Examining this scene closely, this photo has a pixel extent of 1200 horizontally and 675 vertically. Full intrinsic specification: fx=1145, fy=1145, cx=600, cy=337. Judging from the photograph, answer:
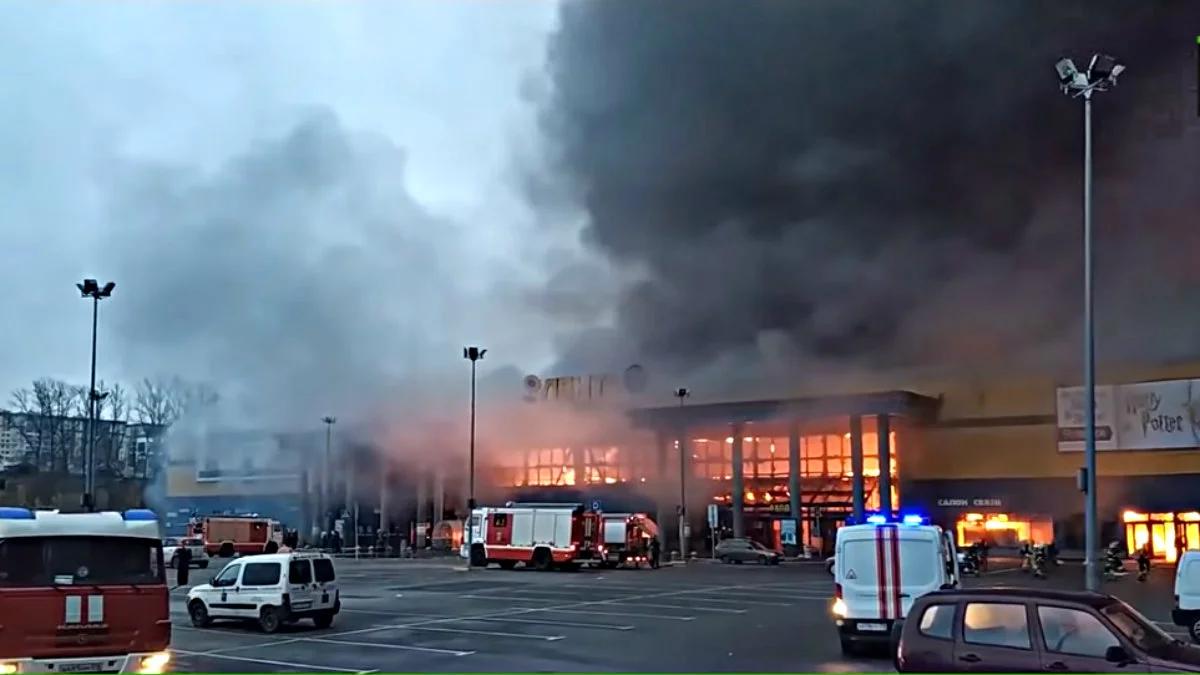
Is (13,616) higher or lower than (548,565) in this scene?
higher

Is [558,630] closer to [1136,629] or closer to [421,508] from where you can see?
[1136,629]

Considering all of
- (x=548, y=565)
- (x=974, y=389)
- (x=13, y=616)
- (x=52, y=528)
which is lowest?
(x=548, y=565)

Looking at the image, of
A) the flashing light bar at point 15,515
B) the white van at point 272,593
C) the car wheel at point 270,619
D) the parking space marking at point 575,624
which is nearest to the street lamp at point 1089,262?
the parking space marking at point 575,624

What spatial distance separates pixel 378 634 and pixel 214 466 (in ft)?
167

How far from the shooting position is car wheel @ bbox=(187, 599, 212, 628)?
2055 centimetres

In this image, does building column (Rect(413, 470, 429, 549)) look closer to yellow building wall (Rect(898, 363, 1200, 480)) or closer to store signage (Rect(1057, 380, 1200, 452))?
yellow building wall (Rect(898, 363, 1200, 480))

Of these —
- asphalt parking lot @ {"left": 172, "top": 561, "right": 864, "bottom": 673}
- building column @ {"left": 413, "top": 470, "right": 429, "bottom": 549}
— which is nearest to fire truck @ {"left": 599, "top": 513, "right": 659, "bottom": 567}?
asphalt parking lot @ {"left": 172, "top": 561, "right": 864, "bottom": 673}

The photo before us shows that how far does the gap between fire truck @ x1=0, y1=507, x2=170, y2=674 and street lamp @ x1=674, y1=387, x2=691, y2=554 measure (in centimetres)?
4019

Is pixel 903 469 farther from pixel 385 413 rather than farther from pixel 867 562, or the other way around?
pixel 867 562

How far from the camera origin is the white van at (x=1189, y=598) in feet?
56.4

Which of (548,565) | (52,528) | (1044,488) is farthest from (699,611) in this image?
(1044,488)

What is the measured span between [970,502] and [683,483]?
13.1 meters

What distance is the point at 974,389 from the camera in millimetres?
52438

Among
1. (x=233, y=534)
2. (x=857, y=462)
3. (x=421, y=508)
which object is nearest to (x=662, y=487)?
(x=857, y=462)
